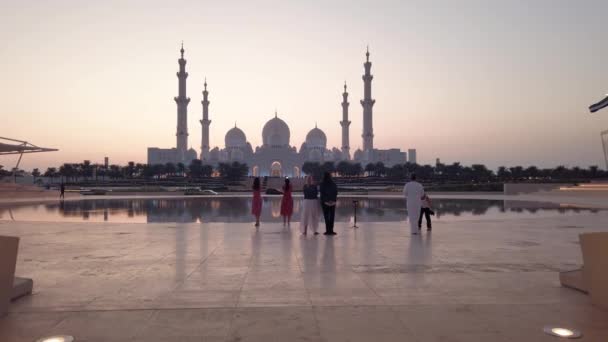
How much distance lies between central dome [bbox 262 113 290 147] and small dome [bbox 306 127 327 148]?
5.51 meters

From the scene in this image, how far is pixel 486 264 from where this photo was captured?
602 centimetres

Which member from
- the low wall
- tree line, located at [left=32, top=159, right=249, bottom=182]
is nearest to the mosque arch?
tree line, located at [left=32, top=159, right=249, bottom=182]

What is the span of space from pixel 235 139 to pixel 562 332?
87.0 m

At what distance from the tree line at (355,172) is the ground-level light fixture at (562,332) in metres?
49.6

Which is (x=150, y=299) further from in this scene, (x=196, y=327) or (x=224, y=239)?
(x=224, y=239)

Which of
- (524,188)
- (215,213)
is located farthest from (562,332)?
(524,188)

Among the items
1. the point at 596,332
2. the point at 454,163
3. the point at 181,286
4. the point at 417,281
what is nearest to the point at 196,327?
the point at 181,286

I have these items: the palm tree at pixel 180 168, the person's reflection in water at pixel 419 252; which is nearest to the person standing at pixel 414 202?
the person's reflection in water at pixel 419 252

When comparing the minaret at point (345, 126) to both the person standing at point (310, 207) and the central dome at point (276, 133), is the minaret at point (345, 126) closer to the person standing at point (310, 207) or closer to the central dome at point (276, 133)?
the central dome at point (276, 133)

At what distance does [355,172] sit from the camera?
6988cm

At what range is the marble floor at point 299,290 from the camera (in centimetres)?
346

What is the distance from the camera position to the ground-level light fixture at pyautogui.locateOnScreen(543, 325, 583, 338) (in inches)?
130

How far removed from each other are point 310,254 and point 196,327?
139 inches

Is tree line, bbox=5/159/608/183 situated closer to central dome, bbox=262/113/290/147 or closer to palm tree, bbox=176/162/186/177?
palm tree, bbox=176/162/186/177
